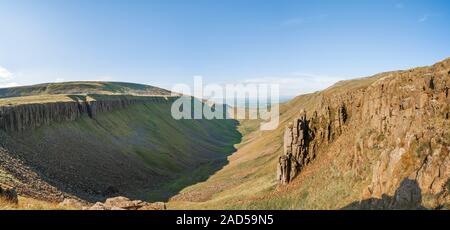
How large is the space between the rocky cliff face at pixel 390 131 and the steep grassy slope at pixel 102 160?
126ft

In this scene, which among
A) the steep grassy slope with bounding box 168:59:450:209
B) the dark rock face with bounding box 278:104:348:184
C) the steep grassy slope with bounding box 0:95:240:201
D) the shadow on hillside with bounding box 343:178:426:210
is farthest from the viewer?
the steep grassy slope with bounding box 0:95:240:201

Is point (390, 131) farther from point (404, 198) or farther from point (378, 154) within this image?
point (404, 198)

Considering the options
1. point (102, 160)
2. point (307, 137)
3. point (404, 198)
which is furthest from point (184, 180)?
point (404, 198)

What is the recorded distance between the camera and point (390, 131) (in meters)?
35.1

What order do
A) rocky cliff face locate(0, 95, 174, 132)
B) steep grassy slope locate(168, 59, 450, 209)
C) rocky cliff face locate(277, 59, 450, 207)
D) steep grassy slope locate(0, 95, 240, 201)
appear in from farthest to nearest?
1. rocky cliff face locate(0, 95, 174, 132)
2. steep grassy slope locate(0, 95, 240, 201)
3. steep grassy slope locate(168, 59, 450, 209)
4. rocky cliff face locate(277, 59, 450, 207)

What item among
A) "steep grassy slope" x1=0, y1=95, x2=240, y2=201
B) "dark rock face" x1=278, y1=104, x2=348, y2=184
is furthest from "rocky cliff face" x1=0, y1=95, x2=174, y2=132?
"dark rock face" x1=278, y1=104, x2=348, y2=184

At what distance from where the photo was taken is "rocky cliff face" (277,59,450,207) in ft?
82.8

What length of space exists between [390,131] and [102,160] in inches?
2847

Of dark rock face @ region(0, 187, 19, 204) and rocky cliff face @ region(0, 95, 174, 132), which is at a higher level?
rocky cliff face @ region(0, 95, 174, 132)

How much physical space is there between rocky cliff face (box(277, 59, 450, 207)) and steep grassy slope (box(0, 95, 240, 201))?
38.4 metres

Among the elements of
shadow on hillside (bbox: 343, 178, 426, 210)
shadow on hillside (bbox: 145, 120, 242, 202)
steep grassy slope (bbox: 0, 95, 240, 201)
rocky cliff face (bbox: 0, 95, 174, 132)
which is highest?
rocky cliff face (bbox: 0, 95, 174, 132)

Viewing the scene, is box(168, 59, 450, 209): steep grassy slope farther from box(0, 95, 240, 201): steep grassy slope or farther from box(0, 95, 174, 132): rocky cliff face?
box(0, 95, 174, 132): rocky cliff face
